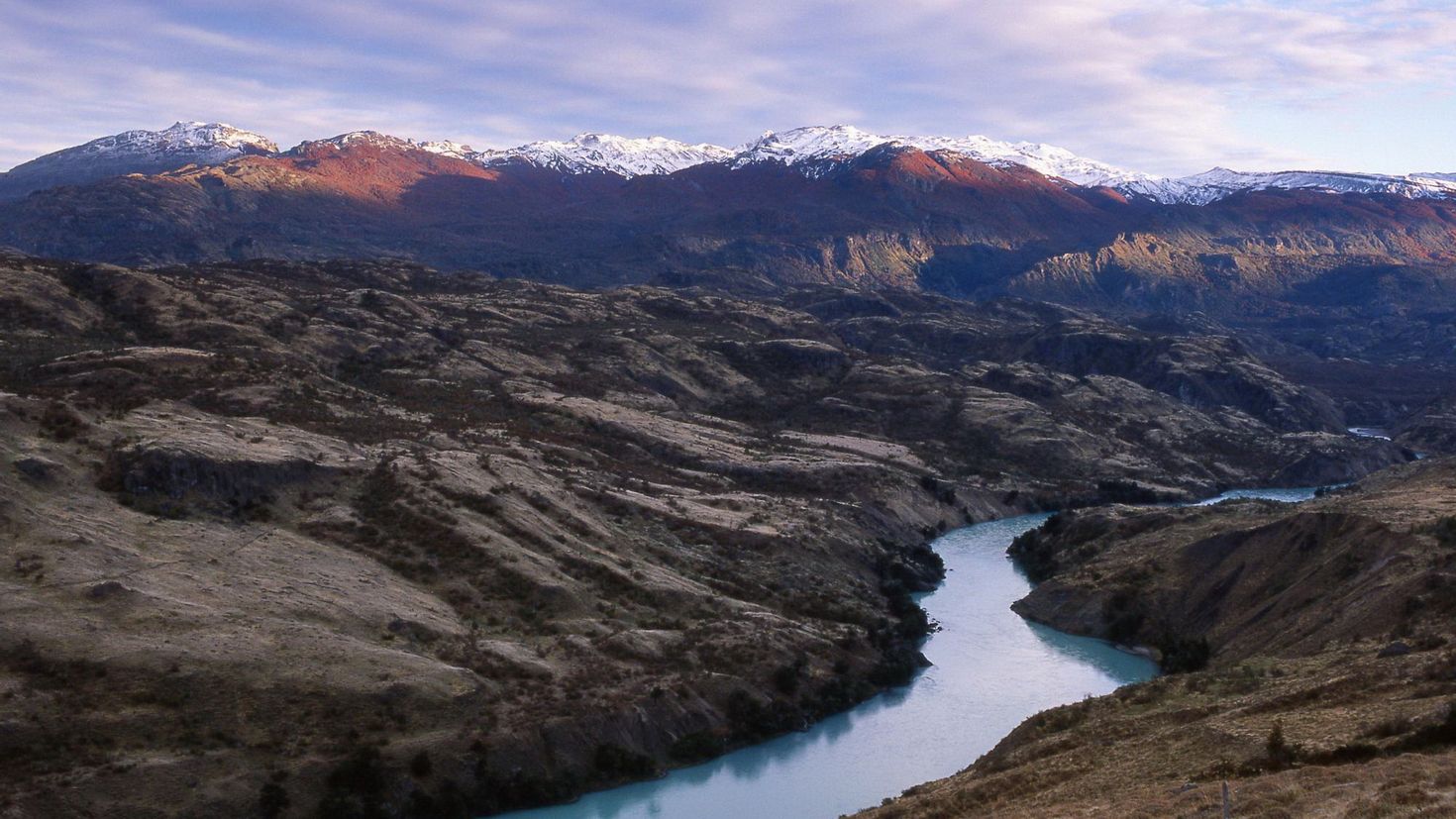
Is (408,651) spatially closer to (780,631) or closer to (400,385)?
(780,631)

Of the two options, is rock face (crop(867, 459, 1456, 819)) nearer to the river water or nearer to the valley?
the valley

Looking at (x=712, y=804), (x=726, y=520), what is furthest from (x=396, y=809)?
(x=726, y=520)

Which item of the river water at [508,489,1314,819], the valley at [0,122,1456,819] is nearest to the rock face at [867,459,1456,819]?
the valley at [0,122,1456,819]

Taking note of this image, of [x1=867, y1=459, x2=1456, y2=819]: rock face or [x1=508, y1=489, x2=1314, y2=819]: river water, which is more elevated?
[x1=867, y1=459, x2=1456, y2=819]: rock face

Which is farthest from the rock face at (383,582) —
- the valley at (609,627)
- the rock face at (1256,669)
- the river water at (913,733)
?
the rock face at (1256,669)

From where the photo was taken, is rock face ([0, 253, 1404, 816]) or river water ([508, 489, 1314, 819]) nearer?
rock face ([0, 253, 1404, 816])

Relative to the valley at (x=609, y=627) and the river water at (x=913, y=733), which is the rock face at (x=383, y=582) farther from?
the river water at (x=913, y=733)
